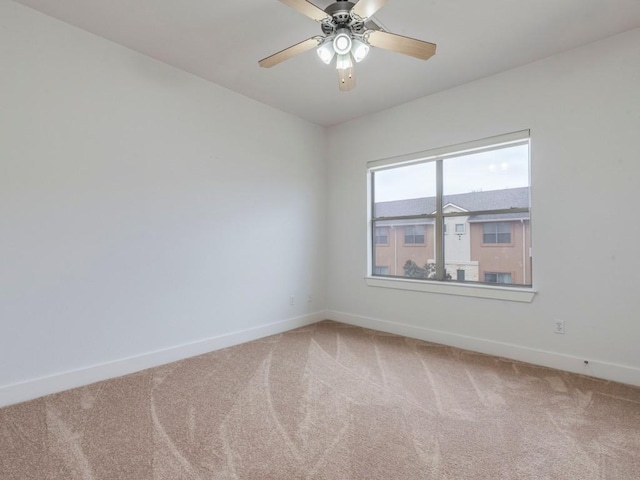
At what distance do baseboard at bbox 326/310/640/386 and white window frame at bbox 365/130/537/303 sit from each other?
0.46 m

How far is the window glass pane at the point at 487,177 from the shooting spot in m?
3.26

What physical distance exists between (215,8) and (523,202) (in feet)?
10.4

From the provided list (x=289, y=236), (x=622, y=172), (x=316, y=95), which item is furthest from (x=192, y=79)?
(x=622, y=172)

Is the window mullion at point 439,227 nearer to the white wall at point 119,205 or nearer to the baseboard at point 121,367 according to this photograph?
the white wall at point 119,205

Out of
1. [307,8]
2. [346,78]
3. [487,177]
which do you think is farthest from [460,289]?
[307,8]

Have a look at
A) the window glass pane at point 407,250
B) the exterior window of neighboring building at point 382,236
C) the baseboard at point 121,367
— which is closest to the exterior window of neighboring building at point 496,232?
the window glass pane at point 407,250

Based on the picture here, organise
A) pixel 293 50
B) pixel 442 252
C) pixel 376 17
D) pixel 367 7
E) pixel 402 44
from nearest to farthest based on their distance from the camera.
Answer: pixel 367 7 < pixel 402 44 < pixel 293 50 < pixel 376 17 < pixel 442 252

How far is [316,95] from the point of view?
3727mm

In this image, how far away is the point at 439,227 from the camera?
378 cm

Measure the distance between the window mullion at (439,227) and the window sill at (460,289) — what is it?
6.7 inches

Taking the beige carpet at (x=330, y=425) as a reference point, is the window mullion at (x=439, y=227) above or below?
above

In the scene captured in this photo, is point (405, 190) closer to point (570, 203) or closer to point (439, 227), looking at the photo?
point (439, 227)

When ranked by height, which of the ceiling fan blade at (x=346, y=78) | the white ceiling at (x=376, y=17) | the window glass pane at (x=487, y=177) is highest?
the white ceiling at (x=376, y=17)

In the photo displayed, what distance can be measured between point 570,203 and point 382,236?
2028 mm
